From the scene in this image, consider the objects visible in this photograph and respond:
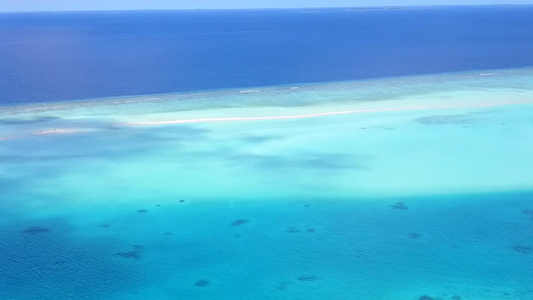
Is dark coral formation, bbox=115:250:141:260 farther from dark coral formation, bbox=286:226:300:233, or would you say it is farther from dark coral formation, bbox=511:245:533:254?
dark coral formation, bbox=511:245:533:254

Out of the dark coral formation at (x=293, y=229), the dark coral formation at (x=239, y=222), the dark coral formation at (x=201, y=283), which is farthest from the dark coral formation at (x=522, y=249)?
the dark coral formation at (x=201, y=283)

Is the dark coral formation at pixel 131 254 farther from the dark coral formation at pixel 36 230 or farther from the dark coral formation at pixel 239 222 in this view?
the dark coral formation at pixel 239 222

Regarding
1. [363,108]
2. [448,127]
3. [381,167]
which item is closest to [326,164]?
[381,167]

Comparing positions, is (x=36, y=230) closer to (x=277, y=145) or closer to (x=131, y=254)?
(x=131, y=254)

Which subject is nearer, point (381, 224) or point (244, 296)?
point (244, 296)

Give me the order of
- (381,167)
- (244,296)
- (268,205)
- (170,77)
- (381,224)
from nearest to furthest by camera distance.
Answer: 1. (244,296)
2. (381,224)
3. (268,205)
4. (381,167)
5. (170,77)

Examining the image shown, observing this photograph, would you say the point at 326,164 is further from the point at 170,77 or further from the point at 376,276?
the point at 170,77
